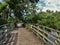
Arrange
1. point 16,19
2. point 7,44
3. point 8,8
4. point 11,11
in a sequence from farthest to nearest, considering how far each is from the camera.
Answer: point 16,19, point 11,11, point 8,8, point 7,44

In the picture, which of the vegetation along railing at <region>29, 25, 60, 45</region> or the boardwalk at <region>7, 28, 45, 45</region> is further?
the boardwalk at <region>7, 28, 45, 45</region>

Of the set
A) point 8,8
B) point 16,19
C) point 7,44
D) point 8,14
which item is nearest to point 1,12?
point 8,8

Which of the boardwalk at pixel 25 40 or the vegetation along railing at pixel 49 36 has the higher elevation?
the vegetation along railing at pixel 49 36

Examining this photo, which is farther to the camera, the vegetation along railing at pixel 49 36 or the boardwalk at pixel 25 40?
the boardwalk at pixel 25 40

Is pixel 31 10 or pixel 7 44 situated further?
pixel 31 10

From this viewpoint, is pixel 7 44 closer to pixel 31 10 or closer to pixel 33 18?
pixel 33 18

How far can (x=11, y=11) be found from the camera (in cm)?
4909

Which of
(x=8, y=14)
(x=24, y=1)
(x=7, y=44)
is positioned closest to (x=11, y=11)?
(x=8, y=14)

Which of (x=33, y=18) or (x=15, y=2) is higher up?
(x=15, y=2)

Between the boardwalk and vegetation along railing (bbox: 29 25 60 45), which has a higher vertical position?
vegetation along railing (bbox: 29 25 60 45)

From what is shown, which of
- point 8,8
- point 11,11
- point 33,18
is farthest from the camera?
point 11,11

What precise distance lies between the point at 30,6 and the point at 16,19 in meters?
6.35

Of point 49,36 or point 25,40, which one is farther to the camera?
point 25,40

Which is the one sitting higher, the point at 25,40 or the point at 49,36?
the point at 49,36
